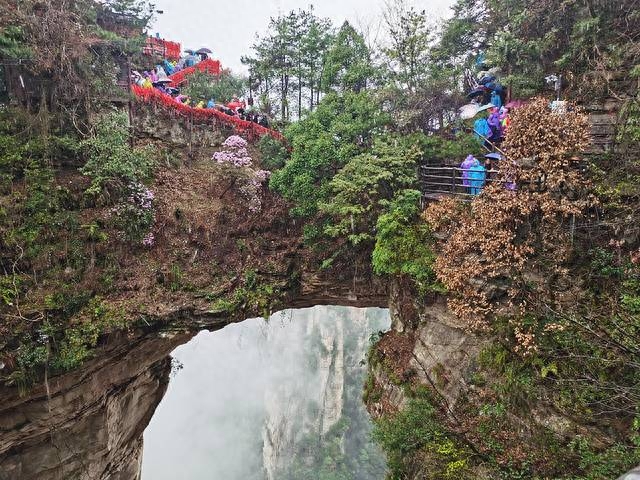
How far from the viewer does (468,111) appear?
10.0m

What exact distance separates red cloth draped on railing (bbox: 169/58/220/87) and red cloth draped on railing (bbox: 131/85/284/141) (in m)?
2.71

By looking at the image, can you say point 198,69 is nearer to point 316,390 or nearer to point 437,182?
point 437,182

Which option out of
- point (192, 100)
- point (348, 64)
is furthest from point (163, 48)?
point (348, 64)

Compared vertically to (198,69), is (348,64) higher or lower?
lower

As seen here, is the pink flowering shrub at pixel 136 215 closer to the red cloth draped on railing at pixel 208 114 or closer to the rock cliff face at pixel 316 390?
Result: the red cloth draped on railing at pixel 208 114

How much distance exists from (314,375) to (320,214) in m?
31.4

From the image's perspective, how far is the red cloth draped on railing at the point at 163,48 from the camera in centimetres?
1655

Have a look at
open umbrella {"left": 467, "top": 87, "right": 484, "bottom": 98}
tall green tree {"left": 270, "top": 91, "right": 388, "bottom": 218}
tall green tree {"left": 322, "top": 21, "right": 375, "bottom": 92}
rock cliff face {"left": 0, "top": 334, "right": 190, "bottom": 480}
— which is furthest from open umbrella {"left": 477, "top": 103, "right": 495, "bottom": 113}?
rock cliff face {"left": 0, "top": 334, "right": 190, "bottom": 480}

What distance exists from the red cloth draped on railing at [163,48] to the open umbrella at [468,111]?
14.0 metres

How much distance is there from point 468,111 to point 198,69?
36.6 feet

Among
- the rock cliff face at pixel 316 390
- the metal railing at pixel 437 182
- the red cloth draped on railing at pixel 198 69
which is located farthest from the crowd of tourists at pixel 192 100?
the rock cliff face at pixel 316 390

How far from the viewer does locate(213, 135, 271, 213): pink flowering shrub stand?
11.5 m

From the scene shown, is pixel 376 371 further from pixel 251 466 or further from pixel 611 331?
pixel 251 466

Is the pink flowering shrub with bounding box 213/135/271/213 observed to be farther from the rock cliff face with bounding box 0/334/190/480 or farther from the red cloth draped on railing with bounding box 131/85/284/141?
the rock cliff face with bounding box 0/334/190/480
